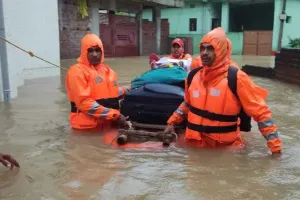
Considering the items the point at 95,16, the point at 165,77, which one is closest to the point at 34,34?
the point at 165,77

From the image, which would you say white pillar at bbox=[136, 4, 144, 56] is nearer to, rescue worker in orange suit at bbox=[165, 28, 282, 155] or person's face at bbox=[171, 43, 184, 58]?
person's face at bbox=[171, 43, 184, 58]

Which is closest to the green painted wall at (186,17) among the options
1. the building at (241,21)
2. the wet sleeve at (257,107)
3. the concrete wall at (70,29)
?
the building at (241,21)

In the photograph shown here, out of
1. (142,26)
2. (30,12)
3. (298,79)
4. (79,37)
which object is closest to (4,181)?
(30,12)

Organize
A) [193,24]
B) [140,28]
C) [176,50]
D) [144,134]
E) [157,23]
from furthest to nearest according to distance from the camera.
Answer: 1. [193,24]
2. [157,23]
3. [140,28]
4. [176,50]
5. [144,134]

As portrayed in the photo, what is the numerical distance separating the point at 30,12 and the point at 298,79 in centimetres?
687

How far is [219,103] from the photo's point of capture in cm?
354

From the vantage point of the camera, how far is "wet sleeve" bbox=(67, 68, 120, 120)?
13.8ft

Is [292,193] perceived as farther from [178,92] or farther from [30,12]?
[30,12]

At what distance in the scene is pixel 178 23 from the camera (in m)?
29.1

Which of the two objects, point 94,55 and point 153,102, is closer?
point 153,102

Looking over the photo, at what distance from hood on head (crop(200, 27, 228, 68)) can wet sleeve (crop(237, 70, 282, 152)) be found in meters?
0.25

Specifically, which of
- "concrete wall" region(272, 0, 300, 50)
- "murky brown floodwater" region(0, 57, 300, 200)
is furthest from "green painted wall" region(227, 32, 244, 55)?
"murky brown floodwater" region(0, 57, 300, 200)

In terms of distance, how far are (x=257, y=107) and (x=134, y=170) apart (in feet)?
3.99

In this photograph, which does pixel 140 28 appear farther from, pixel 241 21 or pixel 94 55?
pixel 94 55
